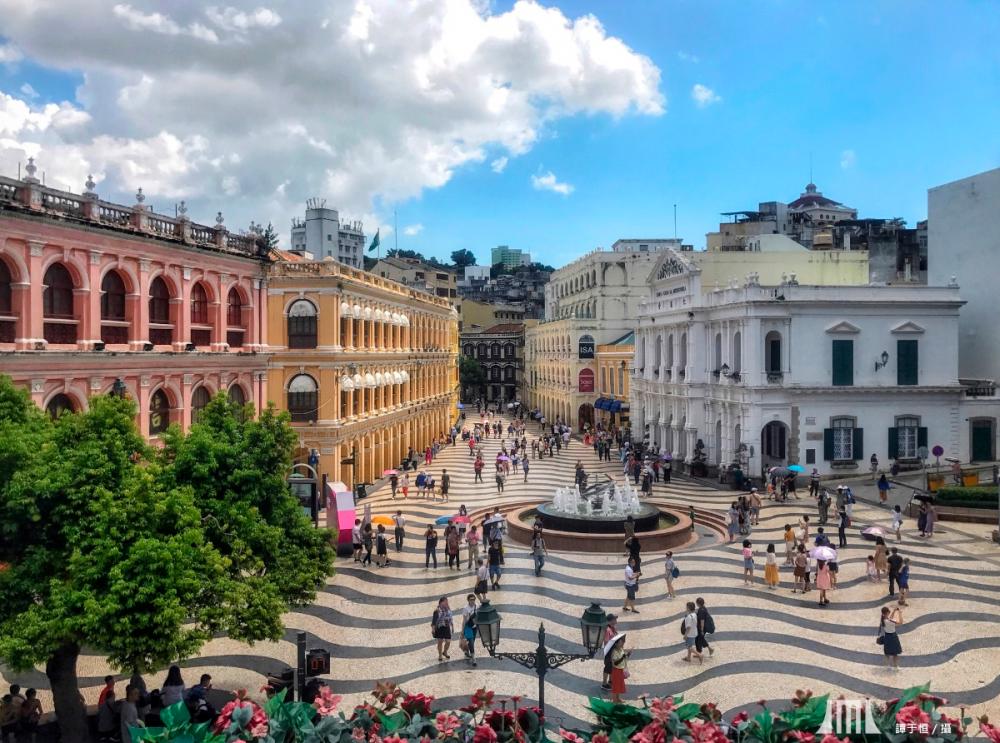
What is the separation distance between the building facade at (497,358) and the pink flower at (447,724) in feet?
339

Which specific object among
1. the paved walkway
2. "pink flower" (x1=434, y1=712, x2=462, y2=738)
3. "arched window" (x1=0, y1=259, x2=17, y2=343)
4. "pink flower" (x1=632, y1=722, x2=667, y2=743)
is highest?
"arched window" (x1=0, y1=259, x2=17, y2=343)

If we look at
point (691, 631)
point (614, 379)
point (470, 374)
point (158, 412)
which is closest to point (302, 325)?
point (158, 412)

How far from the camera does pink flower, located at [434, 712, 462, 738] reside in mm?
7582

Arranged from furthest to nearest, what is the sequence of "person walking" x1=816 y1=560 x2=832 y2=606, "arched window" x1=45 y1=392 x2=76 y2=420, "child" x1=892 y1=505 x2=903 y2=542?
"child" x1=892 y1=505 x2=903 y2=542 < "arched window" x1=45 y1=392 x2=76 y2=420 < "person walking" x1=816 y1=560 x2=832 y2=606

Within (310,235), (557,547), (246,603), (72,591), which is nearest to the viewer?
(72,591)

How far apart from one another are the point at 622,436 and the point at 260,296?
32.7 metres

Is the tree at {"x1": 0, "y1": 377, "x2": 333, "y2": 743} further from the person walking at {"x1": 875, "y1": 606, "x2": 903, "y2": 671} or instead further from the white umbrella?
the person walking at {"x1": 875, "y1": 606, "x2": 903, "y2": 671}

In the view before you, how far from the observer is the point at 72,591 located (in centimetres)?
1180

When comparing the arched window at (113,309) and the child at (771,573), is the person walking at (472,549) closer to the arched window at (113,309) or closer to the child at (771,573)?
the child at (771,573)

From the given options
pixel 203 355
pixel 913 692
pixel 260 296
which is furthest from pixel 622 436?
pixel 913 692

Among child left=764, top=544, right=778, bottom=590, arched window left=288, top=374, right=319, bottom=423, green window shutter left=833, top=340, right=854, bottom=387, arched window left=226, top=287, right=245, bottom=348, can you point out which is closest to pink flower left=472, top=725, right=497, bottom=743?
child left=764, top=544, right=778, bottom=590

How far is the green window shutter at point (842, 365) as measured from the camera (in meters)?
38.4

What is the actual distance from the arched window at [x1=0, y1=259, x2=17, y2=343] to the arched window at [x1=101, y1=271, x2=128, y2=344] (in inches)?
119

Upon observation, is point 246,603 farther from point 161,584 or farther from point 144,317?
point 144,317
